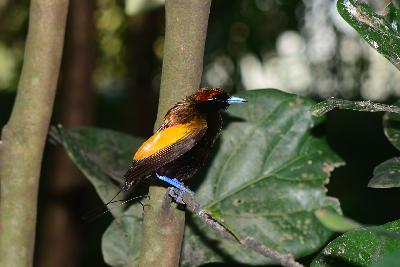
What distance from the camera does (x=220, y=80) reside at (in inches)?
105

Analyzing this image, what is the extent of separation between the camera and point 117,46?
3.55 m

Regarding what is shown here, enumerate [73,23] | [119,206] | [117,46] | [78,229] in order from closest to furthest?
[119,206], [78,229], [73,23], [117,46]

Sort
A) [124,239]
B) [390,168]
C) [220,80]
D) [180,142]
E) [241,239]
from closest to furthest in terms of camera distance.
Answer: [241,239], [390,168], [180,142], [124,239], [220,80]

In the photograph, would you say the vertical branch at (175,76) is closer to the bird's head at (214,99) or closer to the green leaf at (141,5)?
the bird's head at (214,99)

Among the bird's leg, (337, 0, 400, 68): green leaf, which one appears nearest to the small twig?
the bird's leg

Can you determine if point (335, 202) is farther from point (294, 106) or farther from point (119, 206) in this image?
point (119, 206)

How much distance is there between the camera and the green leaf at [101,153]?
111 centimetres

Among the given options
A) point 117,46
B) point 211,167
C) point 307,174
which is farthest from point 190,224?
point 117,46

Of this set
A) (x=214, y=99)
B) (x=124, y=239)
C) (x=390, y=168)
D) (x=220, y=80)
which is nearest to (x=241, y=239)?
(x=390, y=168)

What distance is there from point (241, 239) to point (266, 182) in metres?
0.59

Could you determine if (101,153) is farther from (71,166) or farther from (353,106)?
(71,166)

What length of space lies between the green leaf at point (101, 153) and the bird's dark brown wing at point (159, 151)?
0.17 metres

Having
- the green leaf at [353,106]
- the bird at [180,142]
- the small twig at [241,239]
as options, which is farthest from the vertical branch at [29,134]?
the green leaf at [353,106]

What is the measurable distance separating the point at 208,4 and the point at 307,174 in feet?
1.45
